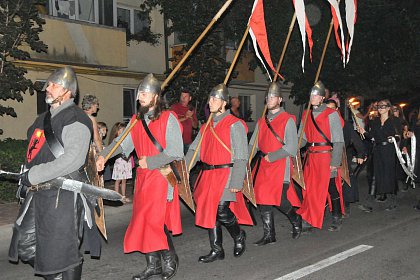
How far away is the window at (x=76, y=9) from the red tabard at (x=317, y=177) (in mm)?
9783

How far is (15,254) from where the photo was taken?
4102mm

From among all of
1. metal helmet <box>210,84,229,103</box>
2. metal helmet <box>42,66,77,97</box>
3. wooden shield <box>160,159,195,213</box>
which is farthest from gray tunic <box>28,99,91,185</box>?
metal helmet <box>210,84,229,103</box>

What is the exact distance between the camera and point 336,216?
→ 770 centimetres

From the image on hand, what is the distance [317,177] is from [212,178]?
85.4 inches

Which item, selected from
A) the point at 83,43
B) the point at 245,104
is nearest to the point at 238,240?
the point at 83,43

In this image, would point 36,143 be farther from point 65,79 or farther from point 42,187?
point 65,79

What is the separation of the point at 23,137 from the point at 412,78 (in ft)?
43.2

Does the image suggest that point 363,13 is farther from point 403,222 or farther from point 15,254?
point 15,254

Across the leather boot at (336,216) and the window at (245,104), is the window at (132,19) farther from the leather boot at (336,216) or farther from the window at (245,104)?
the leather boot at (336,216)

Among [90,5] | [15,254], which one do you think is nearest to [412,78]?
[90,5]

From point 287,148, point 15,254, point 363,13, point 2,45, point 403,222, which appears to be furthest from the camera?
point 363,13

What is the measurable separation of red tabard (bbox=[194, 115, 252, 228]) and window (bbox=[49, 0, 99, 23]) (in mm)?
10395

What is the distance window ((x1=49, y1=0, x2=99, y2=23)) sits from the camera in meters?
15.0

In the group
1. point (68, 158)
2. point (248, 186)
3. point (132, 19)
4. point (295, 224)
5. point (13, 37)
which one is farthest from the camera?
point (132, 19)
